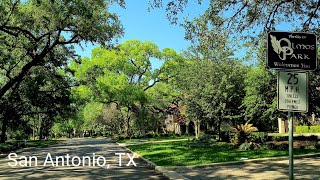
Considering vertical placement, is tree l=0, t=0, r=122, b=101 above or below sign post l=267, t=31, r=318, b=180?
above

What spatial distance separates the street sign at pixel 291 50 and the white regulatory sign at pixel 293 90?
10 centimetres

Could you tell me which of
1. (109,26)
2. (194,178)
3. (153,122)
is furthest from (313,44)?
(153,122)

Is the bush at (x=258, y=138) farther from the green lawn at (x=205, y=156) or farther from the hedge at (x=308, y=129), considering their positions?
the hedge at (x=308, y=129)

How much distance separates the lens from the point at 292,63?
5305 millimetres

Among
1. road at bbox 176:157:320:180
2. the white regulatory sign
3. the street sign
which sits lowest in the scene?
road at bbox 176:157:320:180

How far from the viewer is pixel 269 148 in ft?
67.0

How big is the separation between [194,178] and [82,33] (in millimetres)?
9468

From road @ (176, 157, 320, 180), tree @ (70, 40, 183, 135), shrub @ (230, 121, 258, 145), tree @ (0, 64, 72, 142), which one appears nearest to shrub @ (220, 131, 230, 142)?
shrub @ (230, 121, 258, 145)

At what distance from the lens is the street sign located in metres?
5.26

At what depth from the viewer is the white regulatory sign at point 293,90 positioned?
17.2 feet

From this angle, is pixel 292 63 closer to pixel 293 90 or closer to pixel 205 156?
pixel 293 90

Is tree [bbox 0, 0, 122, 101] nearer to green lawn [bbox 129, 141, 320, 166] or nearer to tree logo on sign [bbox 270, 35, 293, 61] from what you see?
green lawn [bbox 129, 141, 320, 166]

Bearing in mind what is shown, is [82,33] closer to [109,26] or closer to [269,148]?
[109,26]

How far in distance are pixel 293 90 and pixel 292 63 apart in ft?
1.26
